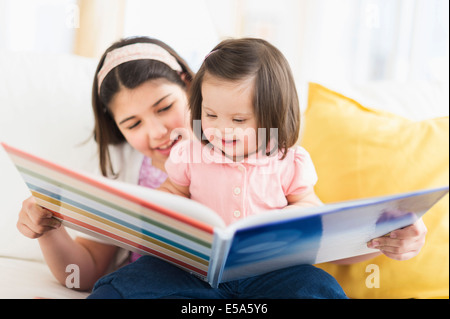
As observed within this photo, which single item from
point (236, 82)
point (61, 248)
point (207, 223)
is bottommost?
point (61, 248)

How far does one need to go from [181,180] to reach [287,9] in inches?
62.1

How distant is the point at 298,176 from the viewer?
0.90 metres

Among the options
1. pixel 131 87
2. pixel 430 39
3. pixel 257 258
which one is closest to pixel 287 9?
pixel 430 39

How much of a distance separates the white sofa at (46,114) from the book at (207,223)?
0.32 meters

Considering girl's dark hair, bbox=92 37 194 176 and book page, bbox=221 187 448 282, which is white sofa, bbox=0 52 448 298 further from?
book page, bbox=221 187 448 282

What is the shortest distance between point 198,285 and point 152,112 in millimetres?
419

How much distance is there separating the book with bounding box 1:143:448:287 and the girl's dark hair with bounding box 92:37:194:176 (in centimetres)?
36

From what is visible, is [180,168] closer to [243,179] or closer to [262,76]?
[243,179]

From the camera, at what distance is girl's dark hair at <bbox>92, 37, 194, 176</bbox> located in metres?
1.02

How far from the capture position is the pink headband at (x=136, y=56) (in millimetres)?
1038

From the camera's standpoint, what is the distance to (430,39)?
1886mm

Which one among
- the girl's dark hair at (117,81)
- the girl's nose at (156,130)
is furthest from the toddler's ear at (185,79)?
the girl's nose at (156,130)

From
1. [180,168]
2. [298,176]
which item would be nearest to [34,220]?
[180,168]
